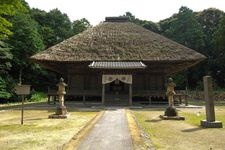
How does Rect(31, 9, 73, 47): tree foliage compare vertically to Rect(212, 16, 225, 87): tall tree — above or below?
above

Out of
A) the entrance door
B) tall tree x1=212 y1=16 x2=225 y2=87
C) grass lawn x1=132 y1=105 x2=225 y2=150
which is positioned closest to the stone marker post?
grass lawn x1=132 y1=105 x2=225 y2=150

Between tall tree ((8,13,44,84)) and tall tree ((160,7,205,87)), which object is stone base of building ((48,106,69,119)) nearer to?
tall tree ((8,13,44,84))

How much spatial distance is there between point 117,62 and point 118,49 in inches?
82.1

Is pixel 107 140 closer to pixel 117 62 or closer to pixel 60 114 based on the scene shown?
pixel 60 114

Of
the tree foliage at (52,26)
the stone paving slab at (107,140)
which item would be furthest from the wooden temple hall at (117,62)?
the tree foliage at (52,26)

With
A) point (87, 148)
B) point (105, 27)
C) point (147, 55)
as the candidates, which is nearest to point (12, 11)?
point (87, 148)

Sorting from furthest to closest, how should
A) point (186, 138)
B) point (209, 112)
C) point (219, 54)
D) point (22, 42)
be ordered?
point (219, 54), point (22, 42), point (209, 112), point (186, 138)

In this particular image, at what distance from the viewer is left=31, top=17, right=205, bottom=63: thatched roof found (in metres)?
25.5

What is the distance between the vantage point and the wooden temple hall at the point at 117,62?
24.5 meters

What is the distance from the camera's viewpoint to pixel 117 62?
2547cm

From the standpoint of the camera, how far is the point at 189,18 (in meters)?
47.5

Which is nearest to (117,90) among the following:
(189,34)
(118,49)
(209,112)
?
(118,49)

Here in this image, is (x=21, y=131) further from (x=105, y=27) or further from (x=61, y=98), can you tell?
(x=105, y=27)

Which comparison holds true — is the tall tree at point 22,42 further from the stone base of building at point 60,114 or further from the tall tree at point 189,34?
the stone base of building at point 60,114
